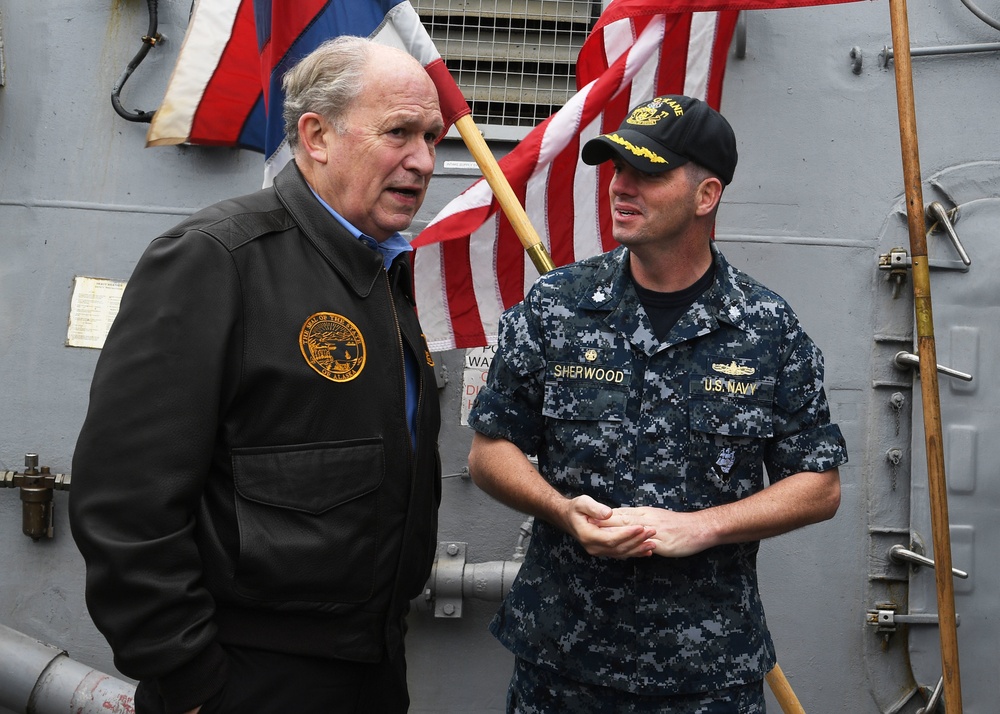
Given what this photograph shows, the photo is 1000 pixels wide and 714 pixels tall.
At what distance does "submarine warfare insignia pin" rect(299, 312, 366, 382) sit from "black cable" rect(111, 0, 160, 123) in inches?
88.3

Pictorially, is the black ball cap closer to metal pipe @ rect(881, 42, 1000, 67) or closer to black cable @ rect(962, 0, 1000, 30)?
metal pipe @ rect(881, 42, 1000, 67)

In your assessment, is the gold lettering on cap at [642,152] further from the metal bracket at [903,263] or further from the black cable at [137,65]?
the black cable at [137,65]

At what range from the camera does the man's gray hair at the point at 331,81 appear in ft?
6.52

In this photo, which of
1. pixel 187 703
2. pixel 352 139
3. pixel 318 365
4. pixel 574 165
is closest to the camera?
pixel 187 703

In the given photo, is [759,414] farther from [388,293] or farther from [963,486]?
[963,486]

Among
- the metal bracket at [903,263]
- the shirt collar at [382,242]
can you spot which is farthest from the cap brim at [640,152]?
the metal bracket at [903,263]

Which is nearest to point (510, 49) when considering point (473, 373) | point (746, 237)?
point (746, 237)

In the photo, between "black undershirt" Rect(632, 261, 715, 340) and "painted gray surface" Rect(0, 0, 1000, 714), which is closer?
"black undershirt" Rect(632, 261, 715, 340)

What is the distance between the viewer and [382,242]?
215cm

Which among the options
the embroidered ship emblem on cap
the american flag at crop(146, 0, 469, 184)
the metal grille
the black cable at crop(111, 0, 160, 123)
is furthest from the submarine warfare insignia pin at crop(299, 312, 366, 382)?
the black cable at crop(111, 0, 160, 123)

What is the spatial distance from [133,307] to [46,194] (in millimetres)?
2404

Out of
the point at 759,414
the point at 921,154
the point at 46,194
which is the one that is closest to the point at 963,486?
the point at 921,154

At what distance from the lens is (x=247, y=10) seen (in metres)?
3.56

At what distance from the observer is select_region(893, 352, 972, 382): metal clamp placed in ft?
11.6
